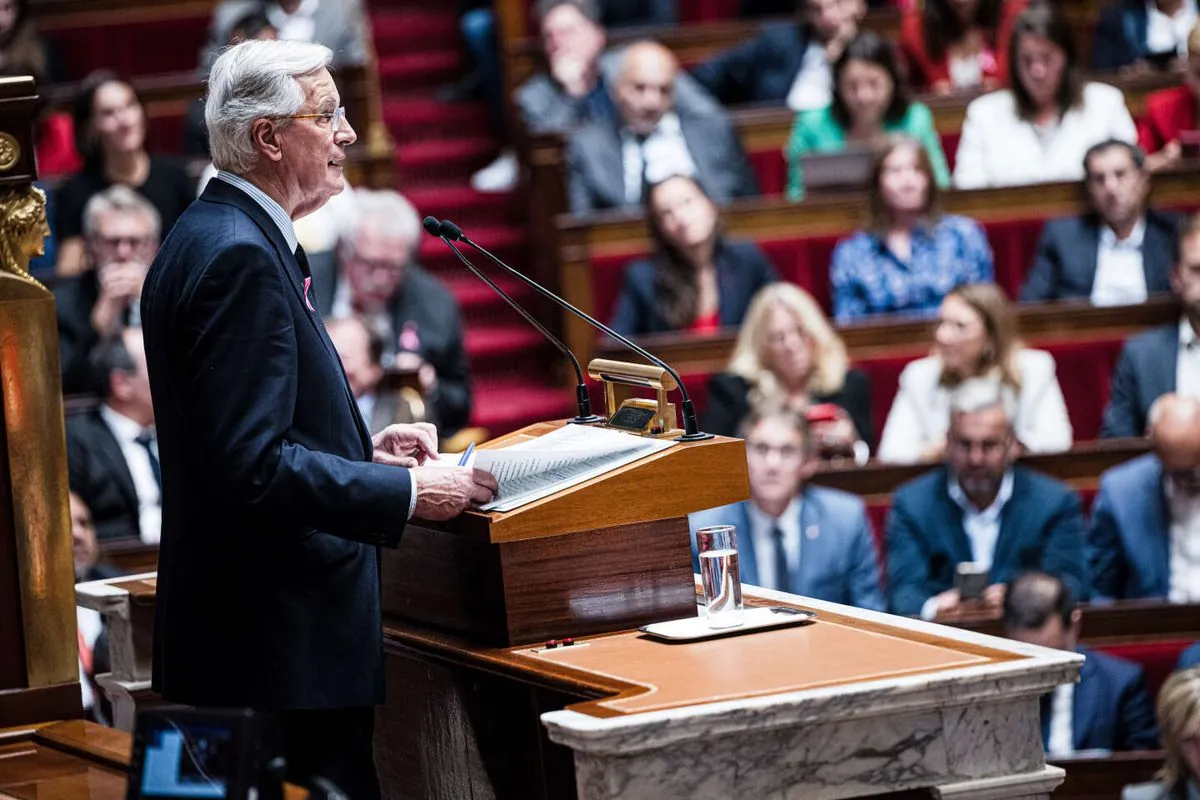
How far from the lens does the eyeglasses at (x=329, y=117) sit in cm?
159

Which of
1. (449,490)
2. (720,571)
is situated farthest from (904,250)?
(449,490)

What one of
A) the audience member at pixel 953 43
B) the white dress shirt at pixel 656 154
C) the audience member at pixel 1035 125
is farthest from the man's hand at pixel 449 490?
the audience member at pixel 953 43

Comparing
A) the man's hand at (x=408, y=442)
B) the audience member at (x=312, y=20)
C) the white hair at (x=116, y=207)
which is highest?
the audience member at (x=312, y=20)

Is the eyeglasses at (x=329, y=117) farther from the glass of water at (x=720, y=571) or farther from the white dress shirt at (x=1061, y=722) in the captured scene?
the white dress shirt at (x=1061, y=722)

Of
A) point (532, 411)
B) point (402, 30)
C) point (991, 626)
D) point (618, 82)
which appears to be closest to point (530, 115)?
point (618, 82)

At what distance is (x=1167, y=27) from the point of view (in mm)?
4816

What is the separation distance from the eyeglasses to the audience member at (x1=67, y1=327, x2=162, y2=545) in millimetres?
1848

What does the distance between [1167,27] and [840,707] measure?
3720mm

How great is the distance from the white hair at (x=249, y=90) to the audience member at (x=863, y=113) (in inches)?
105

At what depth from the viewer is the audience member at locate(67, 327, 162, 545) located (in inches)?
133

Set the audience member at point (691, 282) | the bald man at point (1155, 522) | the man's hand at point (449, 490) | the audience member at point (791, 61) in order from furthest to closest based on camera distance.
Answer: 1. the audience member at point (791, 61)
2. the audience member at point (691, 282)
3. the bald man at point (1155, 522)
4. the man's hand at point (449, 490)

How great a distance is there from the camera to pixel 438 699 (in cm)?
186

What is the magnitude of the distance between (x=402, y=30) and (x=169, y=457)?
4.13 m

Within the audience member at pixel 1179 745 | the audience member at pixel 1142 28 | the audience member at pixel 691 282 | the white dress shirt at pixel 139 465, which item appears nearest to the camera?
the audience member at pixel 1179 745
